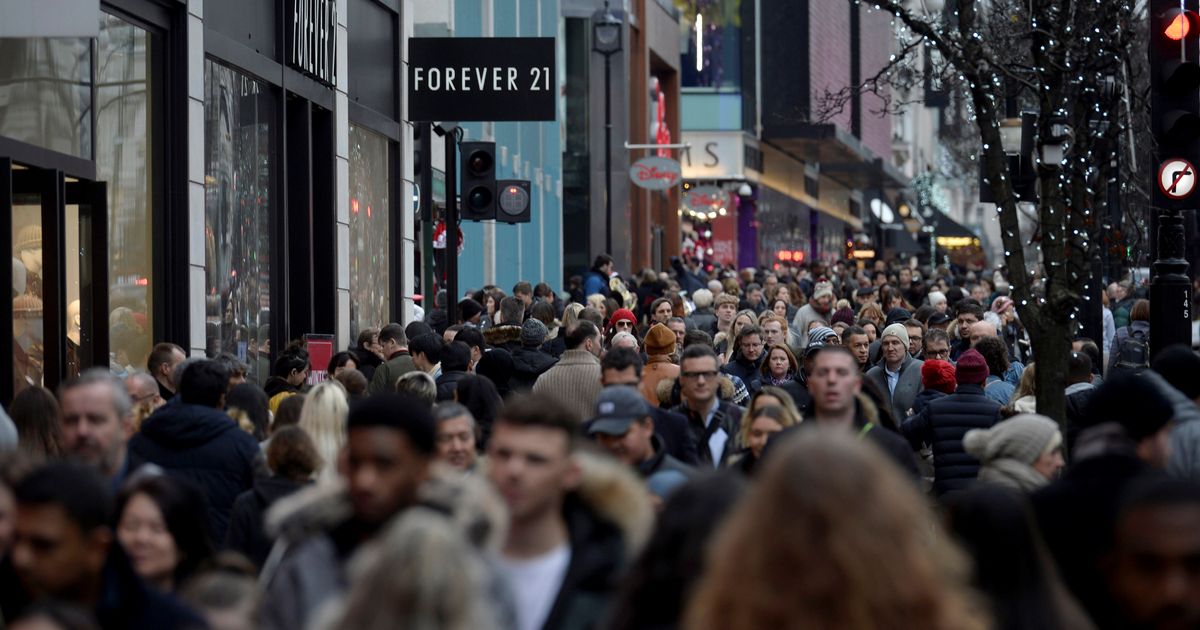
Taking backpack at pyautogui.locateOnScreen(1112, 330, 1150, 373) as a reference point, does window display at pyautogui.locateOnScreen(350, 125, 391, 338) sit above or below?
above

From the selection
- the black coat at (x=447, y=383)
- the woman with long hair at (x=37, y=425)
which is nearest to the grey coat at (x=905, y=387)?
the black coat at (x=447, y=383)

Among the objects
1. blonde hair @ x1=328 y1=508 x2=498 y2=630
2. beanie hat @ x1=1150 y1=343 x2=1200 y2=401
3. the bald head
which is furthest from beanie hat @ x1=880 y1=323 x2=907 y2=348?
blonde hair @ x1=328 y1=508 x2=498 y2=630

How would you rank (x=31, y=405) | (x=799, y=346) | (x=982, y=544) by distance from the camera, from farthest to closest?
(x=799, y=346), (x=31, y=405), (x=982, y=544)

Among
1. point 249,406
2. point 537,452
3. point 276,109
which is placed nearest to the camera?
point 537,452

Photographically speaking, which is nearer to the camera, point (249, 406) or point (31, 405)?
point (31, 405)

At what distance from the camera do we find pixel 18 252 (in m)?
13.8

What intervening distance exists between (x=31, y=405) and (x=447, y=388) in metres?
4.46

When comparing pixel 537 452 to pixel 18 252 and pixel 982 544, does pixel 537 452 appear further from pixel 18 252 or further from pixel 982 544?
pixel 18 252

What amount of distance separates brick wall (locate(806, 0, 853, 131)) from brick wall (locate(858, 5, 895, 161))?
6.03 ft

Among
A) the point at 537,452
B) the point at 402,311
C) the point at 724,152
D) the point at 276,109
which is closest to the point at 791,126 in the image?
the point at 724,152

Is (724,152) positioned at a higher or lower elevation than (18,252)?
higher

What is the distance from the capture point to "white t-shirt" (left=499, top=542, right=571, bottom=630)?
532 cm

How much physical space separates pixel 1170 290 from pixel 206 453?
7.84 metres

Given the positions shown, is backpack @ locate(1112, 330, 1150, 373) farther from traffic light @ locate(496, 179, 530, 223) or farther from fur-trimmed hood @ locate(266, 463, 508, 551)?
fur-trimmed hood @ locate(266, 463, 508, 551)
